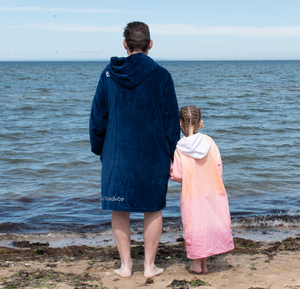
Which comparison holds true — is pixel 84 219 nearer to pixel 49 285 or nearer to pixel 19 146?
pixel 49 285

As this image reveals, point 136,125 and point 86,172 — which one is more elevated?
point 136,125

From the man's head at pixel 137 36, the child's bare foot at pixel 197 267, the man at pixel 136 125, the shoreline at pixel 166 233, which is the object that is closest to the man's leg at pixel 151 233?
the man at pixel 136 125

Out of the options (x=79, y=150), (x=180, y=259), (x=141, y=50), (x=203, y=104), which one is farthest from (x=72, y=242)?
(x=203, y=104)

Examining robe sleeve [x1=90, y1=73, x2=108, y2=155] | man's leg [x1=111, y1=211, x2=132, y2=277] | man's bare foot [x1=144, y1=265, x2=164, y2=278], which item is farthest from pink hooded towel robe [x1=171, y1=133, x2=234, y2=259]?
robe sleeve [x1=90, y1=73, x2=108, y2=155]

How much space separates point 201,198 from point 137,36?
1.27m

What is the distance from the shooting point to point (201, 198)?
2.75 metres

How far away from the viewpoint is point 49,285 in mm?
2539

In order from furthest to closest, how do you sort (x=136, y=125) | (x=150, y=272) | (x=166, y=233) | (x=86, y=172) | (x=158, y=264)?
1. (x=86, y=172)
2. (x=166, y=233)
3. (x=158, y=264)
4. (x=150, y=272)
5. (x=136, y=125)

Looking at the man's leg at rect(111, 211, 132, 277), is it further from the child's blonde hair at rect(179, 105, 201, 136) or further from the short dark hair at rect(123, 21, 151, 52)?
the short dark hair at rect(123, 21, 151, 52)

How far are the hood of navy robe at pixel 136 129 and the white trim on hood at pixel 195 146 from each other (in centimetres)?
14

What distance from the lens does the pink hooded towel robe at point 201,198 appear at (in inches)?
107

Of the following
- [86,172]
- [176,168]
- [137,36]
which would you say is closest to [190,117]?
[176,168]

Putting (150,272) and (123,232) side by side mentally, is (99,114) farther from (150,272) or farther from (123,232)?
(150,272)

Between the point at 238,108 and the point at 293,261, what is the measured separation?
14.4 m
